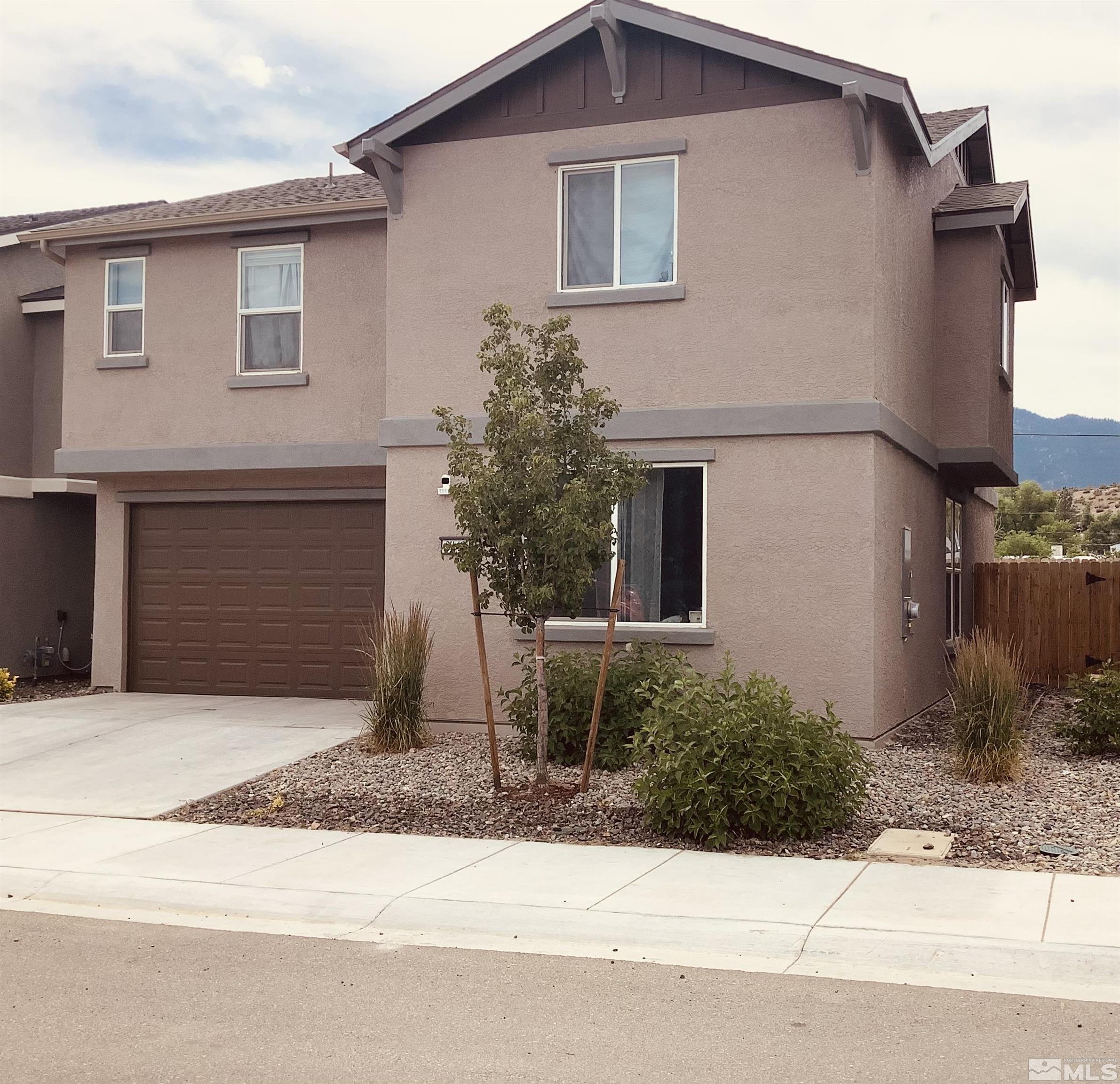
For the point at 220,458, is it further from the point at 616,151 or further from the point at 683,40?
the point at 683,40

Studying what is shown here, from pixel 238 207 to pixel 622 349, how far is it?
6.18 m

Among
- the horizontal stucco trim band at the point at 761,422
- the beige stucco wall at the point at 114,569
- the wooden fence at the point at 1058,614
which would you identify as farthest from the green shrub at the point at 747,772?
the wooden fence at the point at 1058,614

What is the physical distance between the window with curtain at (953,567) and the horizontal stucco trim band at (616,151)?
6.55 metres

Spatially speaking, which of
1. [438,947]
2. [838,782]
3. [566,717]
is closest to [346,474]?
[566,717]

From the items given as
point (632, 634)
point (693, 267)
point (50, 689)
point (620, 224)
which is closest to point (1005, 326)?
point (693, 267)

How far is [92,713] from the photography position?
49.0 ft

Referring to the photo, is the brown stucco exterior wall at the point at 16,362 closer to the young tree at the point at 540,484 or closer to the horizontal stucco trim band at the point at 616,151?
the horizontal stucco trim band at the point at 616,151

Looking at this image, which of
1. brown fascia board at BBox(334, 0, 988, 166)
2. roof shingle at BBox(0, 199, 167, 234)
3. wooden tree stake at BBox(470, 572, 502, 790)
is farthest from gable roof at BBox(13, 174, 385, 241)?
wooden tree stake at BBox(470, 572, 502, 790)

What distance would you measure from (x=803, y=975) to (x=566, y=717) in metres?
5.26

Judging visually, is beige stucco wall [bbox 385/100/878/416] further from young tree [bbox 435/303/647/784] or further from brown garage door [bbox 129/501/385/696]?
brown garage door [bbox 129/501/385/696]

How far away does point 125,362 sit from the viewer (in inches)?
647

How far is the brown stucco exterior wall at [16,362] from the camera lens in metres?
19.2

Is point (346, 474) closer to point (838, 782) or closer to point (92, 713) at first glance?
point (92, 713)

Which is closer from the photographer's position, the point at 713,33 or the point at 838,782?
the point at 838,782
